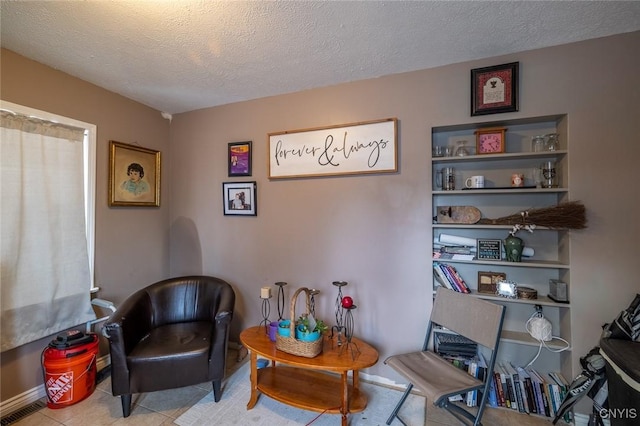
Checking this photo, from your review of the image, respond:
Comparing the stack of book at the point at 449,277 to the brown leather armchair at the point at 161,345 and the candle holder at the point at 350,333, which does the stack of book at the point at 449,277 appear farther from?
the brown leather armchair at the point at 161,345

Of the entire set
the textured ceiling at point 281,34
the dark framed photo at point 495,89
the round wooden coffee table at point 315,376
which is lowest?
the round wooden coffee table at point 315,376

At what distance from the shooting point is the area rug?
70.2 inches

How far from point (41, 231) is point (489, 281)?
10.9 ft

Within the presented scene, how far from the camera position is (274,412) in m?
1.87

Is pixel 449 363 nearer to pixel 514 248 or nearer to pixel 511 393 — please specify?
pixel 511 393

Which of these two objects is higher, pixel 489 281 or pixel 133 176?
pixel 133 176

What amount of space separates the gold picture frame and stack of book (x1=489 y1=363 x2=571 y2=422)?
337 centimetres

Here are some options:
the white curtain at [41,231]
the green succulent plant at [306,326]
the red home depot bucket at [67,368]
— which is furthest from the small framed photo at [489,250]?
the white curtain at [41,231]

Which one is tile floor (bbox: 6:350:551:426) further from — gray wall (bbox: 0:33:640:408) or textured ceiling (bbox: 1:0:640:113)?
textured ceiling (bbox: 1:0:640:113)

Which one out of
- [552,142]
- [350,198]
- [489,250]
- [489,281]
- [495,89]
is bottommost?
[489,281]

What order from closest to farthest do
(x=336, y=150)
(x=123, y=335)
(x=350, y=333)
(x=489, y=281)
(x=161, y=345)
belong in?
(x=123, y=335), (x=161, y=345), (x=489, y=281), (x=350, y=333), (x=336, y=150)

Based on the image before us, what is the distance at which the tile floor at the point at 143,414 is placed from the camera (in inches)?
69.5

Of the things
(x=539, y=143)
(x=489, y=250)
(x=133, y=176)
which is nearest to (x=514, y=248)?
(x=489, y=250)

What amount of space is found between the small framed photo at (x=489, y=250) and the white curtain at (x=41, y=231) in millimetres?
3105
